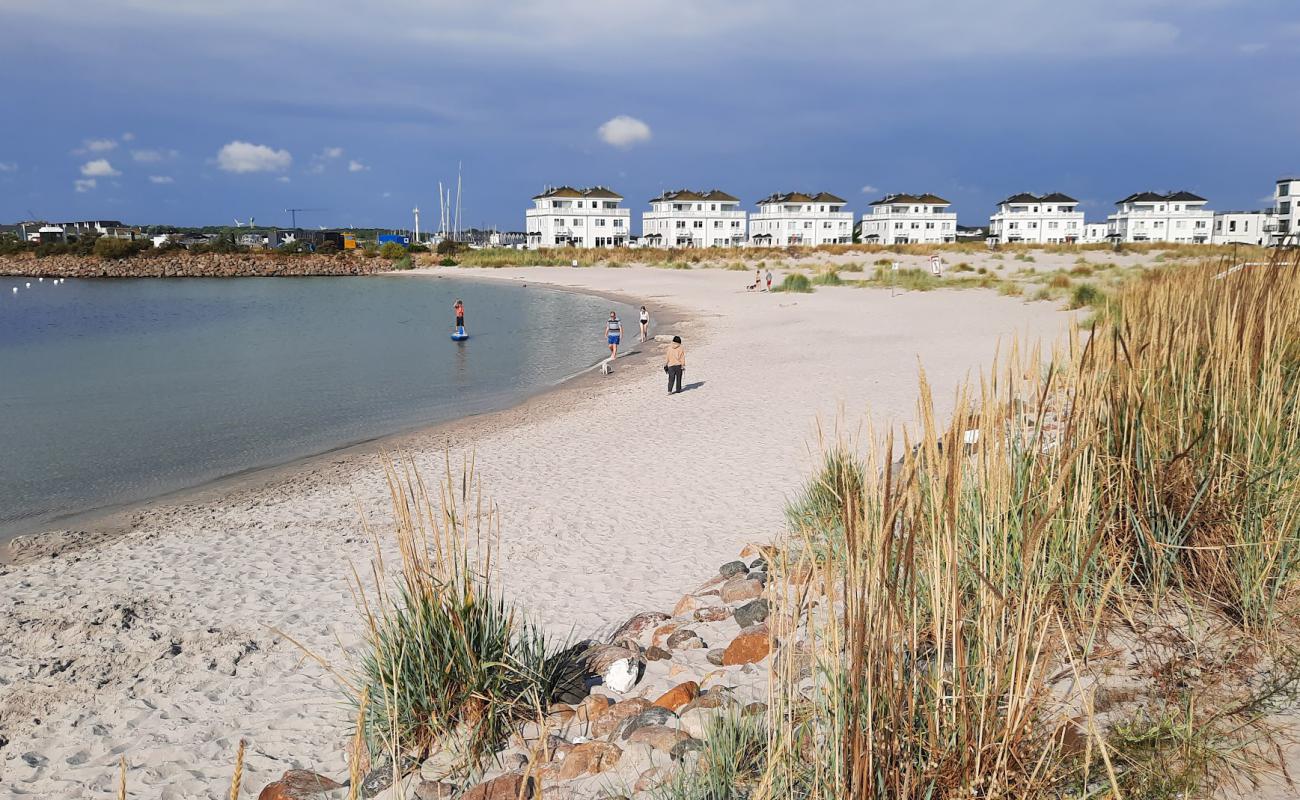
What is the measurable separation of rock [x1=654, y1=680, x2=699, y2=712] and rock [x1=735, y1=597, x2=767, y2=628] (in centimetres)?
85

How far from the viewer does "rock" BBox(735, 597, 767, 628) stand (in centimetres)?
461

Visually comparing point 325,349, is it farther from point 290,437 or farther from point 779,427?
point 779,427

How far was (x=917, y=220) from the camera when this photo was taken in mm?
93125

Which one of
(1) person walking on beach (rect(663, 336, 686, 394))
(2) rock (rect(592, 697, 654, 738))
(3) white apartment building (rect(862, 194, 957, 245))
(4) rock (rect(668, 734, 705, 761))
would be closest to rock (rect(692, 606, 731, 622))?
(2) rock (rect(592, 697, 654, 738))

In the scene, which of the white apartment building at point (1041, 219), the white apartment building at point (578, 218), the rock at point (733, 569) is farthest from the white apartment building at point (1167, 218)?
the rock at point (733, 569)

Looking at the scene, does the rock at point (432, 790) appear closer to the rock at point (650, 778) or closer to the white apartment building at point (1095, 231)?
the rock at point (650, 778)

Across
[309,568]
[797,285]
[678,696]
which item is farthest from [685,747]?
[797,285]

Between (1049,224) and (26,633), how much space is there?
9886cm

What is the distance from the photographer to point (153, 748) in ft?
15.0

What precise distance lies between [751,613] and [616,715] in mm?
1160

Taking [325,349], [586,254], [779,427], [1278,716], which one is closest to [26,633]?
[1278,716]

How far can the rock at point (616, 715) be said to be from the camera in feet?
12.2

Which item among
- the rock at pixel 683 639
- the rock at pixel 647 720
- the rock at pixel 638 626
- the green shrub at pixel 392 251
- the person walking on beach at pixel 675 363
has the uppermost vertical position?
the green shrub at pixel 392 251

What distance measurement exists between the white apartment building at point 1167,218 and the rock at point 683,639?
9213cm
